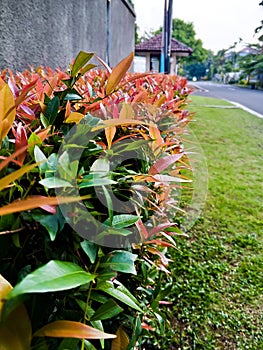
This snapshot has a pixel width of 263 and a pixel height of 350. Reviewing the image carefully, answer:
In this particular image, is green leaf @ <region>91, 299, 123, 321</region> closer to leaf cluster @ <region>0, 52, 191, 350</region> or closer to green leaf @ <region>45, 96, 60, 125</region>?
leaf cluster @ <region>0, 52, 191, 350</region>

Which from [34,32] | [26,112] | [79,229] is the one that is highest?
[34,32]

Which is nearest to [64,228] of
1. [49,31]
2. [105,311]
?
[105,311]

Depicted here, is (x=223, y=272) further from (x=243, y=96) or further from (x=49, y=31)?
(x=243, y=96)

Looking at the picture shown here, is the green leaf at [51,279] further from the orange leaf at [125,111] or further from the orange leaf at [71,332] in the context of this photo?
the orange leaf at [125,111]

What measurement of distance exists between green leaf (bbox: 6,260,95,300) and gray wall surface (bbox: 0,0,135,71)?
248 cm

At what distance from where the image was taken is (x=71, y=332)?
39cm

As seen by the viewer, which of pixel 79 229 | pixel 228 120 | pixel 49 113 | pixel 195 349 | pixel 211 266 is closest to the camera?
pixel 79 229

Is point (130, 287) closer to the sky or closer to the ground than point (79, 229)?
closer to the ground

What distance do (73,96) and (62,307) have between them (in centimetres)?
44


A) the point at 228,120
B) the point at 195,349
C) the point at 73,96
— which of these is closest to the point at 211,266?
the point at 195,349

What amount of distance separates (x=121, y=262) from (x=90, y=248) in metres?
0.08

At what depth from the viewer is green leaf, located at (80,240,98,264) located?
514 millimetres

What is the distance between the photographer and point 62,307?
0.54m

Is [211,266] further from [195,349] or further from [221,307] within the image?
[195,349]
